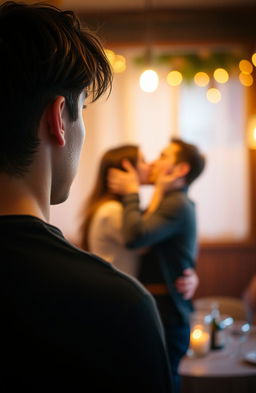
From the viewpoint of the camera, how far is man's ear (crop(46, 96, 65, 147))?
76cm

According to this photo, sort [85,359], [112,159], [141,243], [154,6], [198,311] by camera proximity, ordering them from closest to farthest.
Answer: [85,359] → [141,243] → [112,159] → [198,311] → [154,6]

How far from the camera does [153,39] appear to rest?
4.83 m

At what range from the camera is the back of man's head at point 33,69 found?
0.74m

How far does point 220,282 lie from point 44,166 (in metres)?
4.25

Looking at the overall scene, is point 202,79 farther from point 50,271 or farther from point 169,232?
point 50,271

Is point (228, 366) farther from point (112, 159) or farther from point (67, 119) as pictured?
point (67, 119)

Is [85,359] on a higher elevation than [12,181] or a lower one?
lower

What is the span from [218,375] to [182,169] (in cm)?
83

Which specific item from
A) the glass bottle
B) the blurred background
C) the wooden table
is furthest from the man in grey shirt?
the blurred background

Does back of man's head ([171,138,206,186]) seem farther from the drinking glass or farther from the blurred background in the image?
the blurred background

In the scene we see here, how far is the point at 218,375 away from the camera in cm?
223

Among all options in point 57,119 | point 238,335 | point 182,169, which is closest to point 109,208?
point 182,169

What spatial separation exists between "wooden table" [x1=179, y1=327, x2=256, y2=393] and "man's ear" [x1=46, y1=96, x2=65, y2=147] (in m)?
1.68

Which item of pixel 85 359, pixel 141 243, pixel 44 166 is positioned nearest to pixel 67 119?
pixel 44 166
